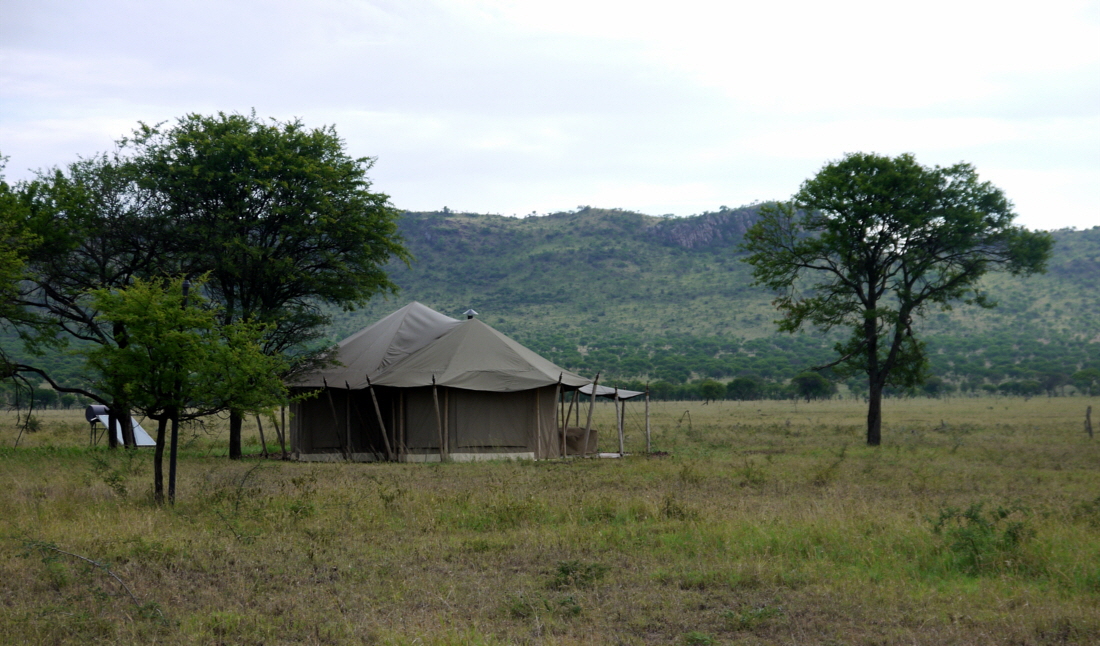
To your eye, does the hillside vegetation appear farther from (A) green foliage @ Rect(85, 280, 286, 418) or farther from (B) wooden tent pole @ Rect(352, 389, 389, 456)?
(A) green foliage @ Rect(85, 280, 286, 418)

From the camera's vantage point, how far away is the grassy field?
21.7 feet

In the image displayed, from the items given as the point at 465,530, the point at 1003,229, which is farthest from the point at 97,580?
the point at 1003,229

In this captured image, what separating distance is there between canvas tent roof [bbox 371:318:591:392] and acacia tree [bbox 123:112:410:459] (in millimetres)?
2603

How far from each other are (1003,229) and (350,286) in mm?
19778

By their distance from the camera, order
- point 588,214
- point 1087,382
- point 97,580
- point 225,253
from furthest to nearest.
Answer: point 588,214 < point 1087,382 < point 225,253 < point 97,580

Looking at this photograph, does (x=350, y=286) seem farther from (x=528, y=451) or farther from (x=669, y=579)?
(x=669, y=579)

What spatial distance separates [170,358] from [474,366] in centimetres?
1136

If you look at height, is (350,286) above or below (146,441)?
above

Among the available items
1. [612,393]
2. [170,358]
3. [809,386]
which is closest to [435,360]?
[612,393]

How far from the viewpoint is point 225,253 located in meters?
22.1

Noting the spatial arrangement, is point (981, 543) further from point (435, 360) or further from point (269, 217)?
point (269, 217)

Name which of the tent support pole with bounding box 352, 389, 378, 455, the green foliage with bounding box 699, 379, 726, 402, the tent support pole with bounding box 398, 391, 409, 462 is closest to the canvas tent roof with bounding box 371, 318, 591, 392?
the tent support pole with bounding box 398, 391, 409, 462

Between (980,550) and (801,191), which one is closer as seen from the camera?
(980,550)

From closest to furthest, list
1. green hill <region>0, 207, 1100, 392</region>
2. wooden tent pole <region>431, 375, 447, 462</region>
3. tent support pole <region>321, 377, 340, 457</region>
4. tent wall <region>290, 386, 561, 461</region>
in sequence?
wooden tent pole <region>431, 375, 447, 462</region> < tent wall <region>290, 386, 561, 461</region> < tent support pole <region>321, 377, 340, 457</region> < green hill <region>0, 207, 1100, 392</region>
